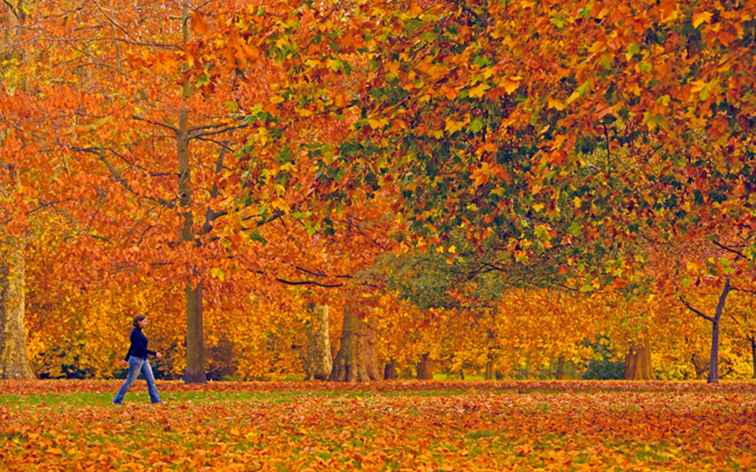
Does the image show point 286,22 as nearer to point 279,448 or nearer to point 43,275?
point 279,448

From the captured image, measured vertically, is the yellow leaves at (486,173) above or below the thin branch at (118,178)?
below

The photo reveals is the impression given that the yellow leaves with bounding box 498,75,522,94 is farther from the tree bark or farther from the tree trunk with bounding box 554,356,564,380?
the tree trunk with bounding box 554,356,564,380

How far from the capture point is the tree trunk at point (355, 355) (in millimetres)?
37469

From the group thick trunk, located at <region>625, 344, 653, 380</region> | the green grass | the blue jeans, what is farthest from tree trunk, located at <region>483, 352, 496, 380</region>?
the blue jeans

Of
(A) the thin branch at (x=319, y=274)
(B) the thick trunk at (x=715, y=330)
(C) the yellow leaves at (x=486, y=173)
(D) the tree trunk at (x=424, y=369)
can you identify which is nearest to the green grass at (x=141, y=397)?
(A) the thin branch at (x=319, y=274)

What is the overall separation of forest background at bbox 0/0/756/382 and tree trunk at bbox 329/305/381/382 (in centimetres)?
10

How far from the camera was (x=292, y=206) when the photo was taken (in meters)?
13.4

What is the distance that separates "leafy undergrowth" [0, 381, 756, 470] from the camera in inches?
522

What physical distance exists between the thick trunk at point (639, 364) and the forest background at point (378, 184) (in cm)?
16

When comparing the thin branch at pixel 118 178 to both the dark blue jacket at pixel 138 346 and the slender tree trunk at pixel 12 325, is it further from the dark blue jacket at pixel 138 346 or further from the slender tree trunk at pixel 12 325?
the dark blue jacket at pixel 138 346

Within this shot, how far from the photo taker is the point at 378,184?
13664 mm

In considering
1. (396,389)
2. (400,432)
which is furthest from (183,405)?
(396,389)

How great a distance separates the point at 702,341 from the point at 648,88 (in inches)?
1733

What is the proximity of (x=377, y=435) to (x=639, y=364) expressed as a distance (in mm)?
40758
